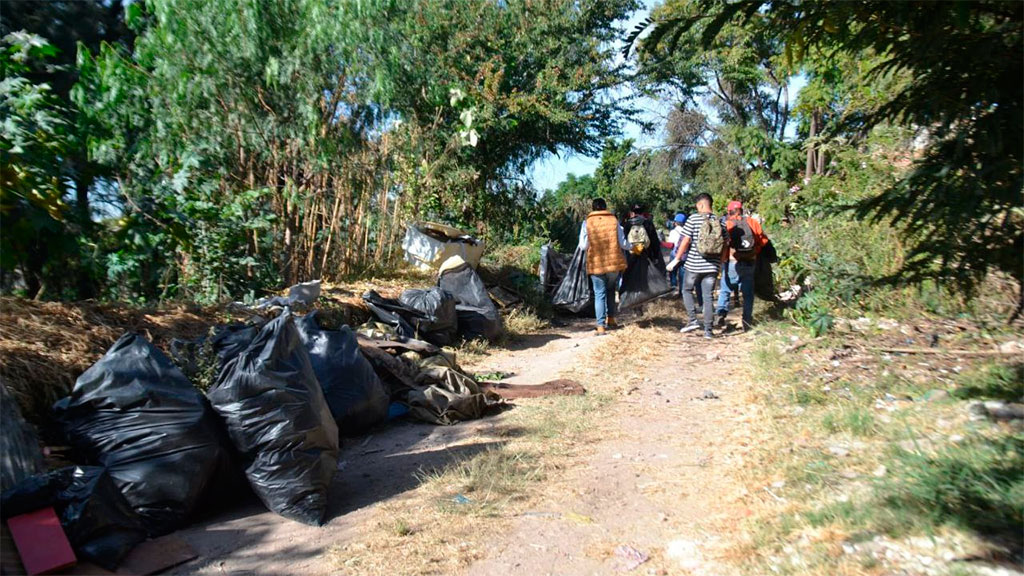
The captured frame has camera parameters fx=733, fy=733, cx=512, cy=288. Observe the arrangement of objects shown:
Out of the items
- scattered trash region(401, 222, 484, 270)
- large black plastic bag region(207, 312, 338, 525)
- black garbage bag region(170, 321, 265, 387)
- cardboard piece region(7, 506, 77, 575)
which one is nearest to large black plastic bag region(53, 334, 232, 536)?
large black plastic bag region(207, 312, 338, 525)

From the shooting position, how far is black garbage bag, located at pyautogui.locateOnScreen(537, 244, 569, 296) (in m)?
10.9

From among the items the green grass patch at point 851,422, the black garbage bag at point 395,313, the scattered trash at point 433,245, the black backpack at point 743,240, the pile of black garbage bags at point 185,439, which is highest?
the scattered trash at point 433,245

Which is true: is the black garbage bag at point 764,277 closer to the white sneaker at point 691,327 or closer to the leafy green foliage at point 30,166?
the white sneaker at point 691,327

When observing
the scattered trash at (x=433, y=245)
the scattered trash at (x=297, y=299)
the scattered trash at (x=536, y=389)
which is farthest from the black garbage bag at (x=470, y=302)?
the scattered trash at (x=536, y=389)

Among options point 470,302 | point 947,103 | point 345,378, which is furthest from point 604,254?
point 947,103

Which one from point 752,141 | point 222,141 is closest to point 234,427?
point 222,141

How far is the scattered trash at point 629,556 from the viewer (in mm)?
2916

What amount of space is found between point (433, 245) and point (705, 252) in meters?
3.64

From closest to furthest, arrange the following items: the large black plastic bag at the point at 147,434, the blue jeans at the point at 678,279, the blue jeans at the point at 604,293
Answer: the large black plastic bag at the point at 147,434, the blue jeans at the point at 604,293, the blue jeans at the point at 678,279

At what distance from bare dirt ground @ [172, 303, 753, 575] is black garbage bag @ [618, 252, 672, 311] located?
331 centimetres

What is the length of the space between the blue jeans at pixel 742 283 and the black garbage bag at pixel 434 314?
10.3 ft

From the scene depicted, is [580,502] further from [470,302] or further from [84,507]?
[470,302]

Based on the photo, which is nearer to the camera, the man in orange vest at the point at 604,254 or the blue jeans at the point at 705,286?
the blue jeans at the point at 705,286

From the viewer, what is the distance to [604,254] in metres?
8.59
